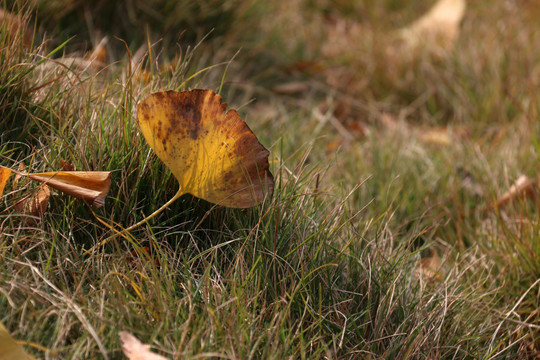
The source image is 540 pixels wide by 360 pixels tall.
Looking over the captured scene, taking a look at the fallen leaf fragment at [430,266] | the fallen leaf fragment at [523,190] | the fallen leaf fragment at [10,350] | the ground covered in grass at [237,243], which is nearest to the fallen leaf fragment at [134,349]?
the ground covered in grass at [237,243]

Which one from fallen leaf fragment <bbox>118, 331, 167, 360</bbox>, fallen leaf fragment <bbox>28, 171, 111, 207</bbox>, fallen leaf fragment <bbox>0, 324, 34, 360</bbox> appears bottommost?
fallen leaf fragment <bbox>118, 331, 167, 360</bbox>

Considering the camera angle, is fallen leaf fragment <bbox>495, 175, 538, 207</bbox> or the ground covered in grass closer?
the ground covered in grass

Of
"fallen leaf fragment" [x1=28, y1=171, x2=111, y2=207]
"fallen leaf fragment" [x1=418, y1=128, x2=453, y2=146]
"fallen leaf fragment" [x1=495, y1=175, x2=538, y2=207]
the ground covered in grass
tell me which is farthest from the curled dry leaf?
"fallen leaf fragment" [x1=28, y1=171, x2=111, y2=207]

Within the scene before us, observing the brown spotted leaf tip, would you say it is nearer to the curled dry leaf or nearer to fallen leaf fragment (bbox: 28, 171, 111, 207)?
fallen leaf fragment (bbox: 28, 171, 111, 207)

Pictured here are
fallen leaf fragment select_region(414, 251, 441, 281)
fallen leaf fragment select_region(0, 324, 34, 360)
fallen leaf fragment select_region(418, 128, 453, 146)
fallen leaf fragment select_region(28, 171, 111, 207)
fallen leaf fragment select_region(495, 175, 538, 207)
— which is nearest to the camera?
fallen leaf fragment select_region(0, 324, 34, 360)

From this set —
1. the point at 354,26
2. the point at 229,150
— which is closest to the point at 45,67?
the point at 229,150

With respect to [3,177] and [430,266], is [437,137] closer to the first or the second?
[430,266]

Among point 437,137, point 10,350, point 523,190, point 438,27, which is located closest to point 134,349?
point 10,350
